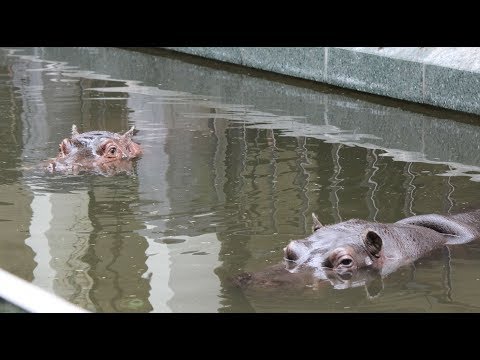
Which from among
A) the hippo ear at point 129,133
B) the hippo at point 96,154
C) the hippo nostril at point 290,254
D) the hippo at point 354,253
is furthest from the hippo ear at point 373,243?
the hippo ear at point 129,133

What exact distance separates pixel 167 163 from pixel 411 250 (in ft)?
10.1

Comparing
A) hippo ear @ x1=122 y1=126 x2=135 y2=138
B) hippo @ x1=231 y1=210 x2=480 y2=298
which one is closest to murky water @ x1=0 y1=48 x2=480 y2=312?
hippo @ x1=231 y1=210 x2=480 y2=298

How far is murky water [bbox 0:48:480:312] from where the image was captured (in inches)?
237

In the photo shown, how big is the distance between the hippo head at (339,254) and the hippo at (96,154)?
9.47ft

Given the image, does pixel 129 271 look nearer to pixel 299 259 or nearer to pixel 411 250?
pixel 299 259

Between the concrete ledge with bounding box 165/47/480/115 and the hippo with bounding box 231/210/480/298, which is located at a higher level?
the concrete ledge with bounding box 165/47/480/115

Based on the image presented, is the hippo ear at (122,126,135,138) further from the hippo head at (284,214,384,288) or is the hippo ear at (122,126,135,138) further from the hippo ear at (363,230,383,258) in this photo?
the hippo ear at (363,230,383,258)

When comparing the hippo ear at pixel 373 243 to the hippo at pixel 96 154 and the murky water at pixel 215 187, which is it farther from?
the hippo at pixel 96 154

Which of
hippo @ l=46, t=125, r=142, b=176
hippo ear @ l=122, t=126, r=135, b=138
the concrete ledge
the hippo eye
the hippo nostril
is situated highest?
the concrete ledge

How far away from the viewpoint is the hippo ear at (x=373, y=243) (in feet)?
20.7

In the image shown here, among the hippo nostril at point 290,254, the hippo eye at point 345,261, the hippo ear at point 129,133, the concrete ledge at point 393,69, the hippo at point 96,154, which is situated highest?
the concrete ledge at point 393,69
